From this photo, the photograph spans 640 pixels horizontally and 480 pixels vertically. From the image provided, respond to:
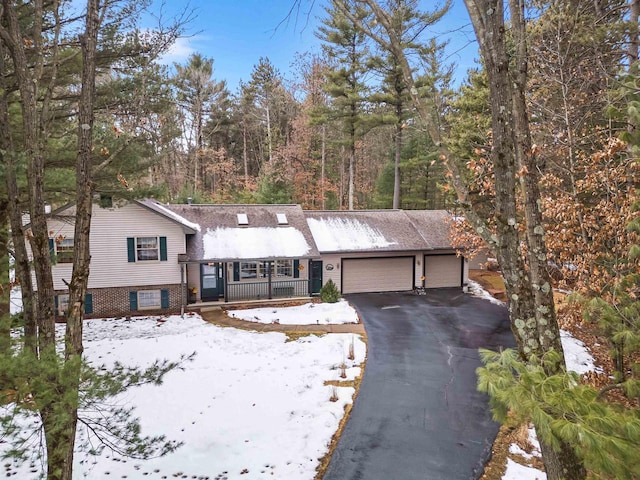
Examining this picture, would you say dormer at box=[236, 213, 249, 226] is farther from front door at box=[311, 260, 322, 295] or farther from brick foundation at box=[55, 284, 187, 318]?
brick foundation at box=[55, 284, 187, 318]

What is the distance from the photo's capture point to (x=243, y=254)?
1795 cm

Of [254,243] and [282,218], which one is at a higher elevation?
[282,218]

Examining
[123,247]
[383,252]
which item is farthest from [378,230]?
[123,247]

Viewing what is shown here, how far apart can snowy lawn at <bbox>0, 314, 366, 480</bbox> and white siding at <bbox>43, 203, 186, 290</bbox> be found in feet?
7.77

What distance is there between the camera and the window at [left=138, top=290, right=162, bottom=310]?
17216 mm

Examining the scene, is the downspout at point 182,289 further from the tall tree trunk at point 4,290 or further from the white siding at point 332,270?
the tall tree trunk at point 4,290

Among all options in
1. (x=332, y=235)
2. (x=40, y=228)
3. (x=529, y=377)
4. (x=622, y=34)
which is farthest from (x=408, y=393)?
(x=332, y=235)

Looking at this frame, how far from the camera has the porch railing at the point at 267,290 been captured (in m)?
19.0

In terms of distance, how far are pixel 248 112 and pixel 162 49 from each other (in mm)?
31540

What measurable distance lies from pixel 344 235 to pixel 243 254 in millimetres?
5668

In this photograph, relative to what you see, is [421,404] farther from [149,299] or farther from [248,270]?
[149,299]

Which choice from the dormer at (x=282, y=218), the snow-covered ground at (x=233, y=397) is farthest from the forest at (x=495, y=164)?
the dormer at (x=282, y=218)

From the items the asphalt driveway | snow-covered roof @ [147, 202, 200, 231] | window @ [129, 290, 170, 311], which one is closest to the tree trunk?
the asphalt driveway

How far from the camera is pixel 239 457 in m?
7.68
